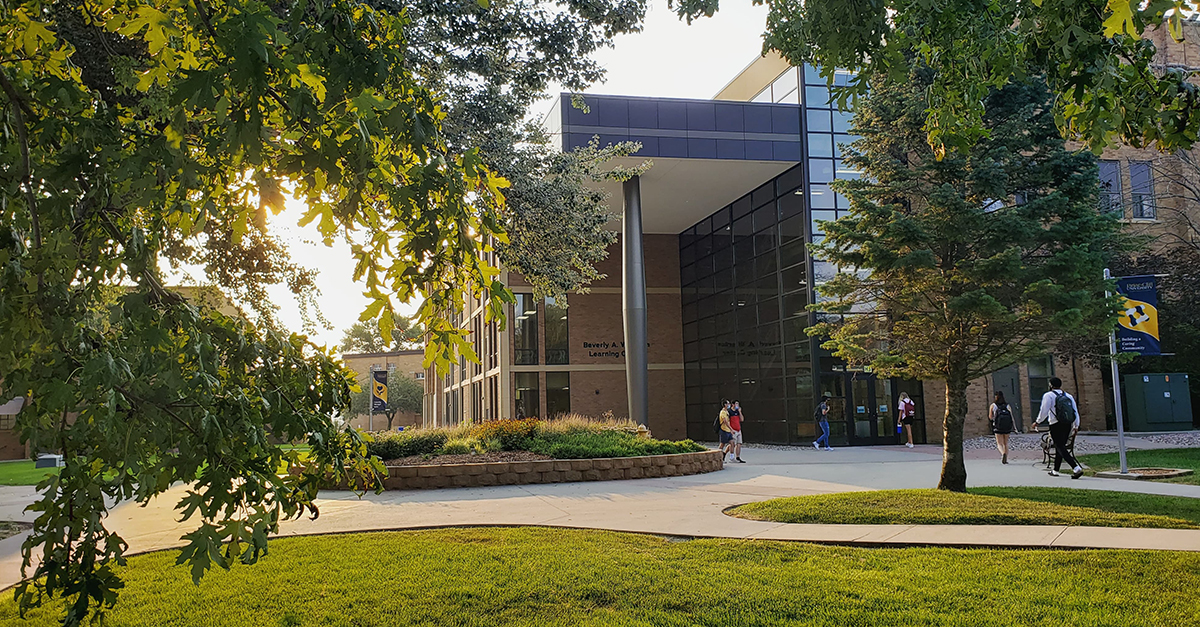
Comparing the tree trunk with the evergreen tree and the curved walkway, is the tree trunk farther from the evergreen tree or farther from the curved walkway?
the curved walkway

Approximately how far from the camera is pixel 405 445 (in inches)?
692

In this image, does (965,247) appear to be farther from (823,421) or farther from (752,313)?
(752,313)

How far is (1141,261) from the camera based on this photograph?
94.9ft

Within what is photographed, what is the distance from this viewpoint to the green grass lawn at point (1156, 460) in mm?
15906

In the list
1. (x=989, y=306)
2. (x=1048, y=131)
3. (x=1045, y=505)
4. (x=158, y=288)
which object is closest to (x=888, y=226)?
(x=989, y=306)

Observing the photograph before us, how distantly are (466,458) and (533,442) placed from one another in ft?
5.73

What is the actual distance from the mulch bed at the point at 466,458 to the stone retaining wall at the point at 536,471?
505 mm

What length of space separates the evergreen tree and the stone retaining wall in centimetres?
538

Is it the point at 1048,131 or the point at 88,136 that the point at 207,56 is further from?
the point at 1048,131

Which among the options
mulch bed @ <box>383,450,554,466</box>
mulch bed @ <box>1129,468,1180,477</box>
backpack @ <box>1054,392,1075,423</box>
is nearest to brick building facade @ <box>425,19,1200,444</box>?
backpack @ <box>1054,392,1075,423</box>

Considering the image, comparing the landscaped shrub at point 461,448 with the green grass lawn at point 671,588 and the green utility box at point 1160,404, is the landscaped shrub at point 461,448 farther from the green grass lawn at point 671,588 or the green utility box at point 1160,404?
the green utility box at point 1160,404

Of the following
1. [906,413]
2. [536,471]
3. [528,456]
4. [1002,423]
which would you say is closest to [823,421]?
[906,413]

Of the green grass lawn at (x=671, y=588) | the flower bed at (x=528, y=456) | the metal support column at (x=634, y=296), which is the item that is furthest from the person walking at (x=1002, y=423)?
the metal support column at (x=634, y=296)

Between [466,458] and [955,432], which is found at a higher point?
[955,432]
